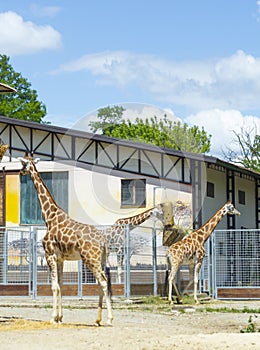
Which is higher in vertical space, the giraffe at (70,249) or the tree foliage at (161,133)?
the tree foliage at (161,133)

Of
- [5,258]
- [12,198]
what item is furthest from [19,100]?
[5,258]

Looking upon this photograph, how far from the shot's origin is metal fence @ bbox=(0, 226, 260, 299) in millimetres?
23156

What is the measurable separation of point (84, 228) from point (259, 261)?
10470mm

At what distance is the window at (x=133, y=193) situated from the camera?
28.5m

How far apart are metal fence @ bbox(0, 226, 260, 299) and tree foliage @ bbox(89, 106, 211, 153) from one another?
33.0 m

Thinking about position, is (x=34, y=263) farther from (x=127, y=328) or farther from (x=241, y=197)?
(x=241, y=197)

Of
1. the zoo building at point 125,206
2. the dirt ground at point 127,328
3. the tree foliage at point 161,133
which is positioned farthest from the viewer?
the tree foliage at point 161,133

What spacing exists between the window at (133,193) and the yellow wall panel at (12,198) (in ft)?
13.6

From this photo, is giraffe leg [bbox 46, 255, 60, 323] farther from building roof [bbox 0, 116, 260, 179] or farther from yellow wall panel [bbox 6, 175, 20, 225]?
yellow wall panel [bbox 6, 175, 20, 225]

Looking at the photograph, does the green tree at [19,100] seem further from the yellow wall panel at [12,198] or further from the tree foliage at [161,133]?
the yellow wall panel at [12,198]

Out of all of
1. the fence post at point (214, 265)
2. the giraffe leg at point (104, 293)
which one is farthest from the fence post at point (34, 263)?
the giraffe leg at point (104, 293)

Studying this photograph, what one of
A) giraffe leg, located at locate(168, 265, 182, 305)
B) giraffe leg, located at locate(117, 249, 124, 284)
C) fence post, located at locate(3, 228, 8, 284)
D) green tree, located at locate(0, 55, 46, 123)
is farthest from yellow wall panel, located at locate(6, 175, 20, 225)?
green tree, located at locate(0, 55, 46, 123)

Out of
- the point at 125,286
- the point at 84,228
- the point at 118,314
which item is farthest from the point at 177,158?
the point at 84,228

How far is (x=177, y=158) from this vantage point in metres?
27.9
